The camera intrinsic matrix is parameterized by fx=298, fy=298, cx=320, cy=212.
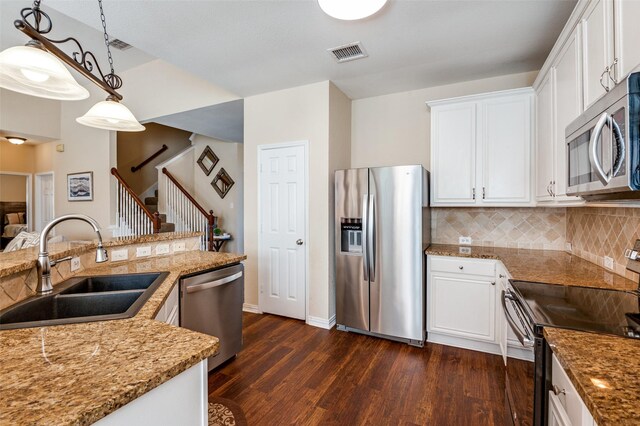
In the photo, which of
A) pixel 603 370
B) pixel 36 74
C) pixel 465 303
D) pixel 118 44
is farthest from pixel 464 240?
pixel 118 44

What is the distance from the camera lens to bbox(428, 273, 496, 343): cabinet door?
2594 millimetres

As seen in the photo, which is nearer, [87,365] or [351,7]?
[87,365]

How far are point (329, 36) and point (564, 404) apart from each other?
260cm

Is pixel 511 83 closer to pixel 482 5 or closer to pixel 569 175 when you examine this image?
pixel 482 5

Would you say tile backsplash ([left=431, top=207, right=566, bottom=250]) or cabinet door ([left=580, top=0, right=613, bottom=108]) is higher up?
cabinet door ([left=580, top=0, right=613, bottom=108])

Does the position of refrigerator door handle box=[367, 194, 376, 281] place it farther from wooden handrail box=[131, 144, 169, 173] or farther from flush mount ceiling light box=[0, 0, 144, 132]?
wooden handrail box=[131, 144, 169, 173]

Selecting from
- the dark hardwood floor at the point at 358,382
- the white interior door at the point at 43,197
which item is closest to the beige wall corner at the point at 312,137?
the dark hardwood floor at the point at 358,382

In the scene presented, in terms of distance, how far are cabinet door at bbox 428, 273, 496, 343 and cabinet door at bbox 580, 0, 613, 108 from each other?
63.9 inches

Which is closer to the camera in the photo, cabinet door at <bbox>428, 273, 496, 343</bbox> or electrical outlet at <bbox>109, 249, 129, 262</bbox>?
electrical outlet at <bbox>109, 249, 129, 262</bbox>

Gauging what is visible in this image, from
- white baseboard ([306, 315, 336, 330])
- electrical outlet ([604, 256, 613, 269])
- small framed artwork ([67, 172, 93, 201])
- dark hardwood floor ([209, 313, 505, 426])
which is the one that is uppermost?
small framed artwork ([67, 172, 93, 201])

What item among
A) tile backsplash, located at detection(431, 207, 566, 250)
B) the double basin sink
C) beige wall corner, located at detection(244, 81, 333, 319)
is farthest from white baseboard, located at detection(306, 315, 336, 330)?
the double basin sink

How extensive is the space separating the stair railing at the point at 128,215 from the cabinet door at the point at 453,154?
4274 mm

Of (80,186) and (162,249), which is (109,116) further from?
(80,186)

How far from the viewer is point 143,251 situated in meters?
2.40
